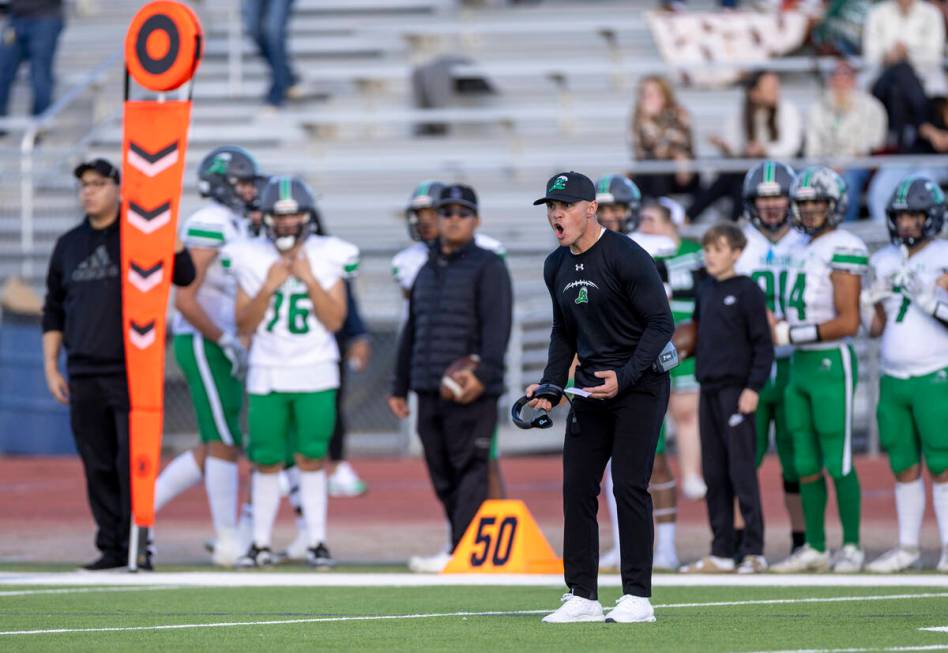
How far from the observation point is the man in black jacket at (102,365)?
1002 centimetres

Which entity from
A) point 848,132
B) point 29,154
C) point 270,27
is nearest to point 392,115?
point 270,27

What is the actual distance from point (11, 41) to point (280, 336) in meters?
10.7

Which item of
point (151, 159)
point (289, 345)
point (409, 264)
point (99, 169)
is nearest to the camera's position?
point (151, 159)

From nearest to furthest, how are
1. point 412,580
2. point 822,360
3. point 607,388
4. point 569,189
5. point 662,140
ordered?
point 607,388
point 569,189
point 412,580
point 822,360
point 662,140

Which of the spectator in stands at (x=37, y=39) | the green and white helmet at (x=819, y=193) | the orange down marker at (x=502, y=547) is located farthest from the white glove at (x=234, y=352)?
the spectator in stands at (x=37, y=39)

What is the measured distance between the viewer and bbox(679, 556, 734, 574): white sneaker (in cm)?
968

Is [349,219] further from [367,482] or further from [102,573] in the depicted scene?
[102,573]

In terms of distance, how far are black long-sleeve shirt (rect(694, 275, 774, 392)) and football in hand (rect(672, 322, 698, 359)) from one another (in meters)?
0.20

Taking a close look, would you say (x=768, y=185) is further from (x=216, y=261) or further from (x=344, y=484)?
(x=344, y=484)

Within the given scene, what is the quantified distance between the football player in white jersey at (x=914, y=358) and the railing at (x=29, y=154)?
956cm

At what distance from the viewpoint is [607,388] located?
7.10m

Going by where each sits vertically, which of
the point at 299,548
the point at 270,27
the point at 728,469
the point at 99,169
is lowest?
the point at 299,548

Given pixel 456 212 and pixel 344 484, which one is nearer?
pixel 456 212

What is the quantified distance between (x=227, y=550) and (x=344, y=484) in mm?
3617
